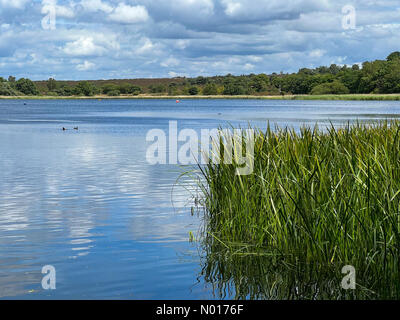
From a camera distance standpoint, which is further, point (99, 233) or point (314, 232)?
point (99, 233)

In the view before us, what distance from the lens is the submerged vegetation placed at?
8695mm

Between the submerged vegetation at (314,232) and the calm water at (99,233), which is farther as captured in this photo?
the calm water at (99,233)

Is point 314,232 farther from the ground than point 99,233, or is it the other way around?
point 314,232

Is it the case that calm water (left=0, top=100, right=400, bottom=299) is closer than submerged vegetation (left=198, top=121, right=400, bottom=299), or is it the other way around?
submerged vegetation (left=198, top=121, right=400, bottom=299)

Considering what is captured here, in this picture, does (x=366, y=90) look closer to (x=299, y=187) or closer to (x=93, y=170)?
(x=93, y=170)

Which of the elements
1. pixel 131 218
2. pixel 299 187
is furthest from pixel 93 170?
pixel 299 187

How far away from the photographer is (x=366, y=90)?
608ft

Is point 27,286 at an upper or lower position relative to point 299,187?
lower

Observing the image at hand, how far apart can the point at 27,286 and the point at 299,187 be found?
481 centimetres

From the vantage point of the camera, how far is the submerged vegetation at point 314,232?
8695 mm

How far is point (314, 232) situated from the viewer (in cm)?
919

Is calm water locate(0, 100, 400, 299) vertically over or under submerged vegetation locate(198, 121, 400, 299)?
under

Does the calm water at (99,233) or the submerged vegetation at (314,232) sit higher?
the submerged vegetation at (314,232)
